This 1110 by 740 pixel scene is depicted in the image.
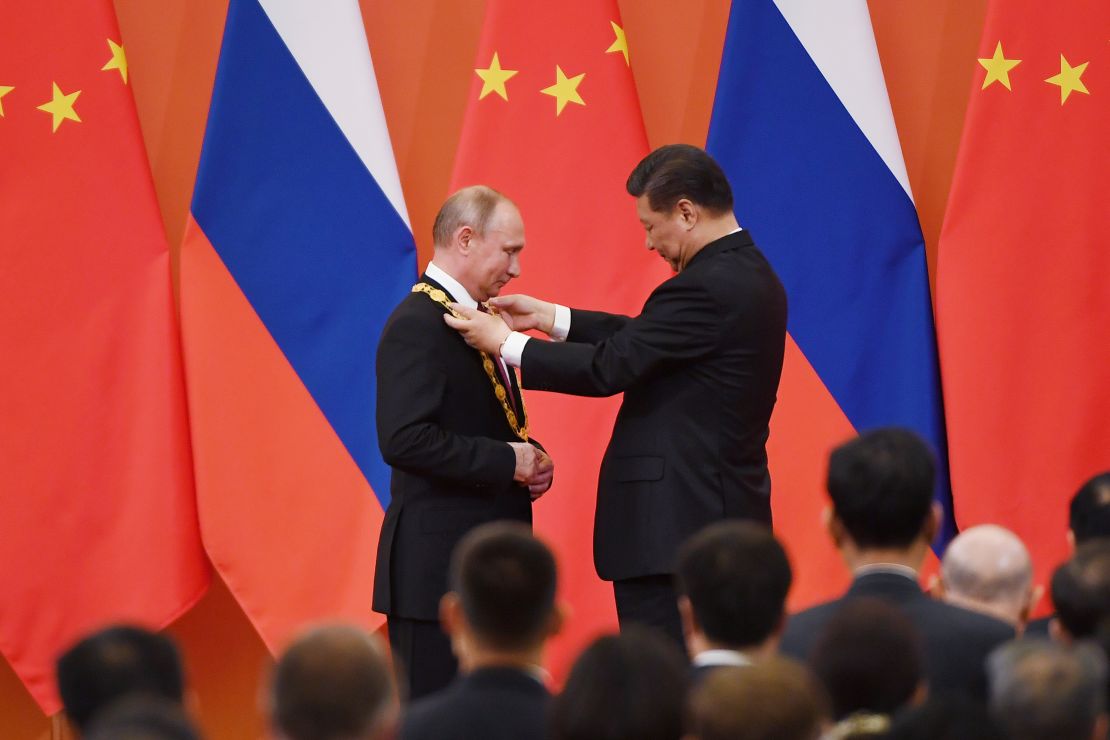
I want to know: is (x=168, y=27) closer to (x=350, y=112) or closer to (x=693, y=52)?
(x=350, y=112)

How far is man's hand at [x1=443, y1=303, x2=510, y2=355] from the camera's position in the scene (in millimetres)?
3223

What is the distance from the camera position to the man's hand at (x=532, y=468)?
3227 mm

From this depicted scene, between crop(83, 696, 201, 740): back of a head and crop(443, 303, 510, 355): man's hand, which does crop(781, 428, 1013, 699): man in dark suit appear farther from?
crop(443, 303, 510, 355): man's hand

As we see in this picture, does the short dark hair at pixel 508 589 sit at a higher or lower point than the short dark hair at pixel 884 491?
lower

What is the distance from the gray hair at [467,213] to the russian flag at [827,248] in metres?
0.91

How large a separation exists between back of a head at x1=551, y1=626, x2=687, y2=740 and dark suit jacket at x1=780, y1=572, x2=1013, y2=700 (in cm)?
44

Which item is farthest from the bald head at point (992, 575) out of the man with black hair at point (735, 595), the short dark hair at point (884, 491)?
the man with black hair at point (735, 595)

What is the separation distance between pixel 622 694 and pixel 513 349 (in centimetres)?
163

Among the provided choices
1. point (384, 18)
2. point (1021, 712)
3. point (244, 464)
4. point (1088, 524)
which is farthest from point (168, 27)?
point (1021, 712)

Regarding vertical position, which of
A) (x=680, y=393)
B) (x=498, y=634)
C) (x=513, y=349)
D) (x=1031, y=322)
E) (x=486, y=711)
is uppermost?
(x=1031, y=322)

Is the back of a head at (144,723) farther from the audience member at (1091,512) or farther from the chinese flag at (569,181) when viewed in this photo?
the chinese flag at (569,181)

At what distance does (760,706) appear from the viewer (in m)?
1.44

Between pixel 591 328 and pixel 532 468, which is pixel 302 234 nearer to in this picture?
pixel 591 328

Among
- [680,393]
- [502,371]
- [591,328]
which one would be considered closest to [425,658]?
[502,371]
